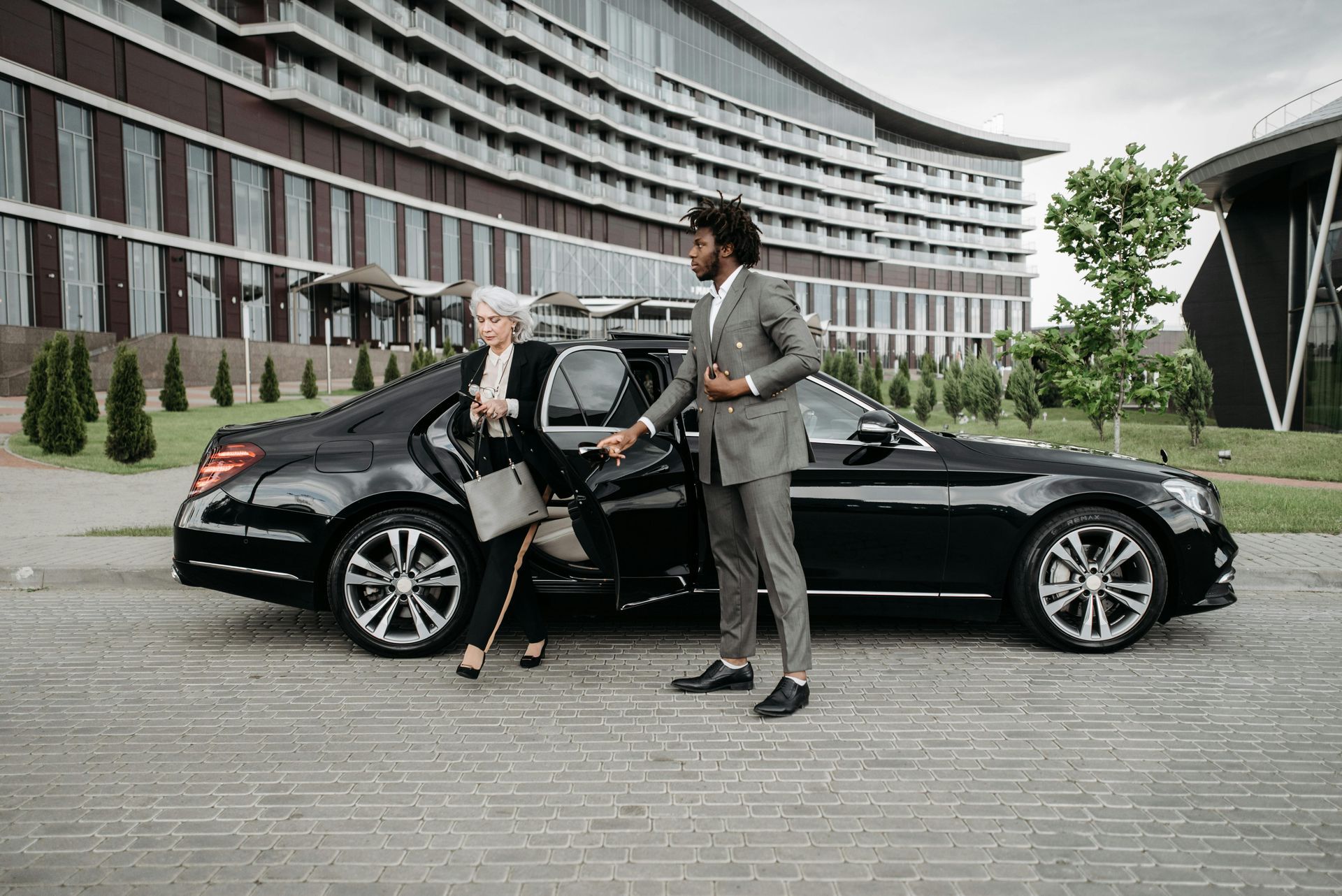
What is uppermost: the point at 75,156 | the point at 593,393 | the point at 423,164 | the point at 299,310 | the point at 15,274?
the point at 423,164

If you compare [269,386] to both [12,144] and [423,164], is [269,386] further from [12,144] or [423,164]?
[423,164]

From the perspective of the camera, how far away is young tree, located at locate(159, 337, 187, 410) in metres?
22.6

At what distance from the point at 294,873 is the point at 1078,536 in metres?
3.98

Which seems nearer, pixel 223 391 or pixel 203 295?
pixel 223 391

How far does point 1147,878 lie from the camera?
2609 mm

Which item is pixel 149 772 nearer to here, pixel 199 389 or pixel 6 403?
pixel 6 403

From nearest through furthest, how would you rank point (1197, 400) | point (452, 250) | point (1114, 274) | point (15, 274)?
point (1114, 274), point (1197, 400), point (15, 274), point (452, 250)

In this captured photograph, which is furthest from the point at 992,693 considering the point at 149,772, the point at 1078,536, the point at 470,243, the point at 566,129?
the point at 566,129

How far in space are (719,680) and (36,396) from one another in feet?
51.9

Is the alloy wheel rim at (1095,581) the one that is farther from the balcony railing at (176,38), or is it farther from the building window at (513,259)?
the building window at (513,259)

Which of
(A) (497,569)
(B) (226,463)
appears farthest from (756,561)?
(B) (226,463)

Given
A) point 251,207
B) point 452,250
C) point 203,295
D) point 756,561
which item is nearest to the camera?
point 756,561

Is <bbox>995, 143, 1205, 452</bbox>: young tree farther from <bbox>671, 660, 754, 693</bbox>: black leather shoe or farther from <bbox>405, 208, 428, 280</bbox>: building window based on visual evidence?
<bbox>405, 208, 428, 280</bbox>: building window

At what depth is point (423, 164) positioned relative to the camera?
47406 mm
